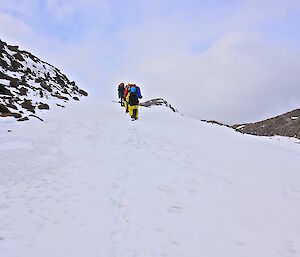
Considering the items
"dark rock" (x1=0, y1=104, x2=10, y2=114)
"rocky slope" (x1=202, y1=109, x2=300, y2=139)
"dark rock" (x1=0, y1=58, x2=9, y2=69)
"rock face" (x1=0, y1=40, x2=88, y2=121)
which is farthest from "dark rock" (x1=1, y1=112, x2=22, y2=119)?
"rocky slope" (x1=202, y1=109, x2=300, y2=139)

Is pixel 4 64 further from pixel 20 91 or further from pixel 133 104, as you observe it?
pixel 133 104

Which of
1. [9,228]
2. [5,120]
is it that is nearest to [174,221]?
[9,228]

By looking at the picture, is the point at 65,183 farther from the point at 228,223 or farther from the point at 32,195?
the point at 228,223

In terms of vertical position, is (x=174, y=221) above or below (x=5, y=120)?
below

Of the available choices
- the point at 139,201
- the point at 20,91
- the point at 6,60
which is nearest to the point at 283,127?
the point at 20,91

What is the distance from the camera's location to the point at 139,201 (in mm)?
4957

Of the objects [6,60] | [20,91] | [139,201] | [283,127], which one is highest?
[6,60]

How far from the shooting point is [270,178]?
6844mm

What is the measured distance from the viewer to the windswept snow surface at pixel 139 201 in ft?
12.1

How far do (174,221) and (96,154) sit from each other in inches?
168

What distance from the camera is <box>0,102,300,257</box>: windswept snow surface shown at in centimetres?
369

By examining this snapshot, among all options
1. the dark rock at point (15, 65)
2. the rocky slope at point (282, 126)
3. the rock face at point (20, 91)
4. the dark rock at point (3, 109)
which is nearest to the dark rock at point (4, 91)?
the rock face at point (20, 91)

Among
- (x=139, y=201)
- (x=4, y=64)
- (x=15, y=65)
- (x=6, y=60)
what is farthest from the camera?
(x=15, y=65)

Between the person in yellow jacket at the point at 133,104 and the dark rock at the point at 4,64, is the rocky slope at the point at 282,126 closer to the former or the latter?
the person in yellow jacket at the point at 133,104
